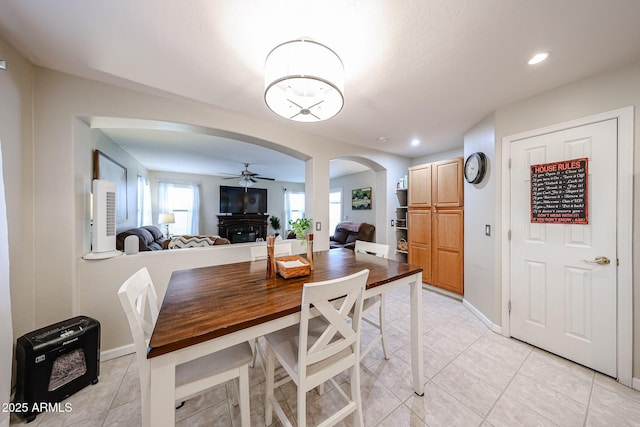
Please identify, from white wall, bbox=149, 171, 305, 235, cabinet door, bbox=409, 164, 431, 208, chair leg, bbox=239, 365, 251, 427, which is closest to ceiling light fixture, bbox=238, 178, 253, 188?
white wall, bbox=149, 171, 305, 235

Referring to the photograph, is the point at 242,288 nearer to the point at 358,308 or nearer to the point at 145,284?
the point at 145,284

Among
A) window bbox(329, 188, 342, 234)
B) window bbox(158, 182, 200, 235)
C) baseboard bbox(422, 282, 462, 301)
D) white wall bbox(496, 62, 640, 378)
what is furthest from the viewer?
→ window bbox(329, 188, 342, 234)

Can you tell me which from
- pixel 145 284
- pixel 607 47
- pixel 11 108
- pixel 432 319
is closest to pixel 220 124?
pixel 11 108

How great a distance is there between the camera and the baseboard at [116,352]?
1.89 m

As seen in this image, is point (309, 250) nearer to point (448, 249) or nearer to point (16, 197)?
point (16, 197)

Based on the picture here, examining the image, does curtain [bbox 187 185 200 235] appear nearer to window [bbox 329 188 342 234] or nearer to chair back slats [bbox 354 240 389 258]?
window [bbox 329 188 342 234]

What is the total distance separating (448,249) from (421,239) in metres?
0.46

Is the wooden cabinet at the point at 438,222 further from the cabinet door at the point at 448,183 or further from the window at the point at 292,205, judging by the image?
the window at the point at 292,205

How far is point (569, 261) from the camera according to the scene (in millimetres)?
1882

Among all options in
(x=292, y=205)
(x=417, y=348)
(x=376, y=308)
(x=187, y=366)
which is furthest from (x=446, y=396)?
(x=292, y=205)

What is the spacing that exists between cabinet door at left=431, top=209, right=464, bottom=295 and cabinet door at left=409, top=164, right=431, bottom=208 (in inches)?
11.7

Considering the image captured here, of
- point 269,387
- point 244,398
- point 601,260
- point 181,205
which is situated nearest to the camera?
point 244,398

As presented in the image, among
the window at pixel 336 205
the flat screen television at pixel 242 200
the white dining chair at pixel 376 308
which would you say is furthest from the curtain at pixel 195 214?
the white dining chair at pixel 376 308

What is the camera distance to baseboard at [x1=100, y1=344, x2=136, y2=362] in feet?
6.20
